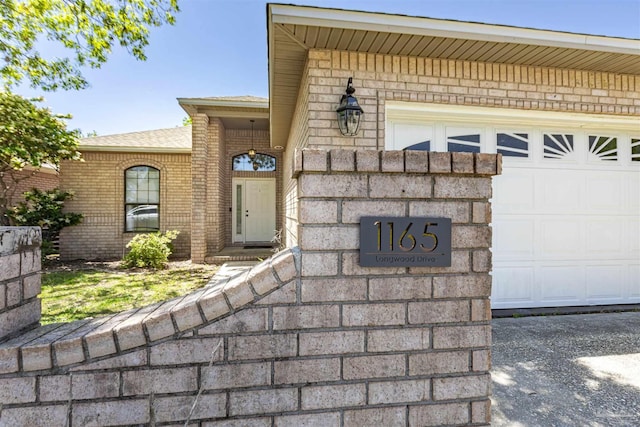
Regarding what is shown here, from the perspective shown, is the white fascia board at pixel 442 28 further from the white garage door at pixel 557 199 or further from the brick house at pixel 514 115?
the white garage door at pixel 557 199

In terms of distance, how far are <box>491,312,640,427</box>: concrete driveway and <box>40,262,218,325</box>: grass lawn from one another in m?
4.34

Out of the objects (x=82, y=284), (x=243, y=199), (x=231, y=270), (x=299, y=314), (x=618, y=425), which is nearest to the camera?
(x=299, y=314)

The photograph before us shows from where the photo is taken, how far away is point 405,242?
138 centimetres

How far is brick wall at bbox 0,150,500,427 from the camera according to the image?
1.22m

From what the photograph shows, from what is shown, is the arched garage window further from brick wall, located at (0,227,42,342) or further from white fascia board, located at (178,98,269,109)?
brick wall, located at (0,227,42,342)

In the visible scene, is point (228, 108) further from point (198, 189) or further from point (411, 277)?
point (411, 277)

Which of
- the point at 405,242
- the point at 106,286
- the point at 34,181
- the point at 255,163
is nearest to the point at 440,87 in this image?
the point at 405,242

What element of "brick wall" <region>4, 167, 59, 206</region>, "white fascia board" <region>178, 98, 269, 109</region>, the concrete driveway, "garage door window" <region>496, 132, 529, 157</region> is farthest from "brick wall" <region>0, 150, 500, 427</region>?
"brick wall" <region>4, 167, 59, 206</region>

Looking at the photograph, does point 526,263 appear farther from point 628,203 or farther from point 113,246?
point 113,246

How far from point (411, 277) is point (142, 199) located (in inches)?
380

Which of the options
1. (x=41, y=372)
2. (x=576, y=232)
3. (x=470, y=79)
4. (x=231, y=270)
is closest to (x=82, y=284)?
(x=231, y=270)

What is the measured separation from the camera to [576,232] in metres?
4.01

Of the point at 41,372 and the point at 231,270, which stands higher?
the point at 41,372

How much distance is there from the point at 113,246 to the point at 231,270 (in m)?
4.99
